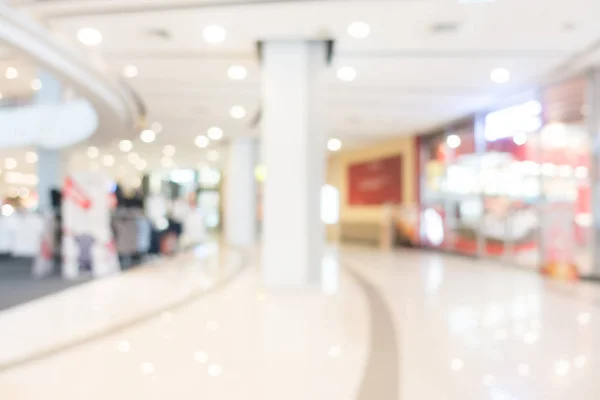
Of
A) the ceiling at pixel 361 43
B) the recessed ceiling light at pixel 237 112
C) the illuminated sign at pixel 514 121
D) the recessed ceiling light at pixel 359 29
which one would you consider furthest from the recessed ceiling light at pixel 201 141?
the recessed ceiling light at pixel 359 29

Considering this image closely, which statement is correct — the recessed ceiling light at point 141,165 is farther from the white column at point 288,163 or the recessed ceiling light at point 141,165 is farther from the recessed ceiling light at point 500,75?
the recessed ceiling light at point 500,75

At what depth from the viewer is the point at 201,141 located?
15586 mm

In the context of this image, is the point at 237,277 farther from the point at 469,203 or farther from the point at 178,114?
the point at 469,203

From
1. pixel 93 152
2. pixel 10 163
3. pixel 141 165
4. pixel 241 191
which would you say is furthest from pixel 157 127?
pixel 10 163

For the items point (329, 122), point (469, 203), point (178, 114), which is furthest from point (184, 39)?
point (469, 203)

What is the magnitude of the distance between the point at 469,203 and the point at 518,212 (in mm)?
1951

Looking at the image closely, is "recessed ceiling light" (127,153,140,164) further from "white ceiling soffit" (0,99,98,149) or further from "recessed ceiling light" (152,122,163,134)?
"recessed ceiling light" (152,122,163,134)

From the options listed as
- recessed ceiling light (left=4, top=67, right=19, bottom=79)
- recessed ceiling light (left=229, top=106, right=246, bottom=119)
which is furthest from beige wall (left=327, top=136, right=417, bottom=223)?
recessed ceiling light (left=4, top=67, right=19, bottom=79)

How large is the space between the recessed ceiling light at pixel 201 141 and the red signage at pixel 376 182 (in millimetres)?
5186

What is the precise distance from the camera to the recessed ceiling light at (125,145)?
51.4 feet

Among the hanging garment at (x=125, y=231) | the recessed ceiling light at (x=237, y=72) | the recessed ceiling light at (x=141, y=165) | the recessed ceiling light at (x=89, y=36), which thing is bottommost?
the hanging garment at (x=125, y=231)

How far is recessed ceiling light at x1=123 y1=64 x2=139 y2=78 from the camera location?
24.6 feet

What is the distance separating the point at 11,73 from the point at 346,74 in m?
8.43

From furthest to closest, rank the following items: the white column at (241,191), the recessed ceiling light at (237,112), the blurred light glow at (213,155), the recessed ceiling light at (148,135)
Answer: the blurred light glow at (213,155), the white column at (241,191), the recessed ceiling light at (148,135), the recessed ceiling light at (237,112)
